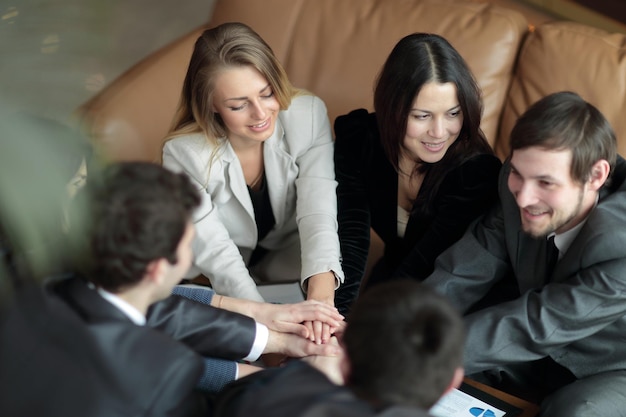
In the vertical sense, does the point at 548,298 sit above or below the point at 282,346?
above

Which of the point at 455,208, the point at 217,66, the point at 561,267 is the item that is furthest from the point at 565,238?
the point at 217,66

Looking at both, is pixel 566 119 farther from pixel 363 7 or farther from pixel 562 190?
pixel 363 7

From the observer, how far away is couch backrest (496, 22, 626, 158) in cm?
222

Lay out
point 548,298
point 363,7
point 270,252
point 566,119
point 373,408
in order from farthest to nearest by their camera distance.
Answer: point 363,7, point 270,252, point 548,298, point 566,119, point 373,408

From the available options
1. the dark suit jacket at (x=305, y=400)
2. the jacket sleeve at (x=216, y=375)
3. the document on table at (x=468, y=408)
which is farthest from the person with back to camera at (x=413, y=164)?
the dark suit jacket at (x=305, y=400)

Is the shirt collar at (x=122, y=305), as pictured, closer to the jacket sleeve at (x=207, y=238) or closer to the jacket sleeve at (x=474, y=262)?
the jacket sleeve at (x=207, y=238)

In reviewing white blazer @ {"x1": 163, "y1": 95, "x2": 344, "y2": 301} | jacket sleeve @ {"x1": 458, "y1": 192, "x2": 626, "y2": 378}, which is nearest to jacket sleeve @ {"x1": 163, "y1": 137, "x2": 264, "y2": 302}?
white blazer @ {"x1": 163, "y1": 95, "x2": 344, "y2": 301}

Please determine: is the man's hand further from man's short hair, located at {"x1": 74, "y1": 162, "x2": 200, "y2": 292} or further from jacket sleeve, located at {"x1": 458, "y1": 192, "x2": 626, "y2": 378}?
man's short hair, located at {"x1": 74, "y1": 162, "x2": 200, "y2": 292}

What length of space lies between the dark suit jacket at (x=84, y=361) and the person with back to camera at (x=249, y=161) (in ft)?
2.20

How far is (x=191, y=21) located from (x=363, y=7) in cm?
159

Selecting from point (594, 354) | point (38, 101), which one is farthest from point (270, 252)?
point (594, 354)

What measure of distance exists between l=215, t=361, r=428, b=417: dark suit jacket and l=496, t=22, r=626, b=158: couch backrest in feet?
4.50

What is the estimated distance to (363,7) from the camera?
262 centimetres

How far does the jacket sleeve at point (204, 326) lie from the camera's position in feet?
5.33
